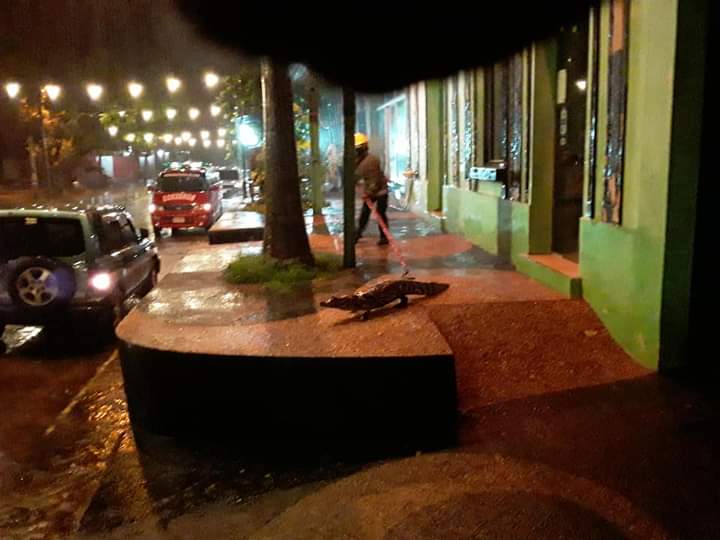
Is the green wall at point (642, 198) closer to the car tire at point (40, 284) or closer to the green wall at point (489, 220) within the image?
the green wall at point (489, 220)

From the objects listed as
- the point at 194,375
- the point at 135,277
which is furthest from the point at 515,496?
the point at 135,277

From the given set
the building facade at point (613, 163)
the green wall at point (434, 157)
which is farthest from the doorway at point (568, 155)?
the green wall at point (434, 157)

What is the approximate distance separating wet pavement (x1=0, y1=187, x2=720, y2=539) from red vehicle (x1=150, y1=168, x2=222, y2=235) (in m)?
13.1

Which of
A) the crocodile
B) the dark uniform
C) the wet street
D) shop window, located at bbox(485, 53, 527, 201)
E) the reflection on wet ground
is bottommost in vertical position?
the wet street

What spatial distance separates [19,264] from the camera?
26.6 ft

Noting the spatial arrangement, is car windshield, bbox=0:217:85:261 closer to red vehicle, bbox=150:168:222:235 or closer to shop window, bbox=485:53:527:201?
shop window, bbox=485:53:527:201

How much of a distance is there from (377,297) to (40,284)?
13.0 feet

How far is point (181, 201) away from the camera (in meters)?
20.0

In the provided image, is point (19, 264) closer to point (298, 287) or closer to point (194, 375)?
point (298, 287)

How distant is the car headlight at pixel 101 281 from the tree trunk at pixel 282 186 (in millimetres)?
1964

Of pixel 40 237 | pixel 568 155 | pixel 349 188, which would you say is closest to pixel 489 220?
pixel 568 155

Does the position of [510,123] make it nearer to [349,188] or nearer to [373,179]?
[349,188]

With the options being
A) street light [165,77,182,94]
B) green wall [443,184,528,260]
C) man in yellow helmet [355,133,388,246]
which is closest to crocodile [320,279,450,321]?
green wall [443,184,528,260]

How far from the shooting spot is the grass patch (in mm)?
8695
